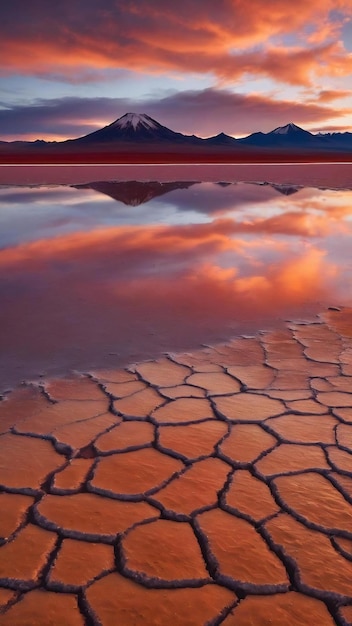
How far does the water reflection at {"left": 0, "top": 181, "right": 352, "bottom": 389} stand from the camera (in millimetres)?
3203

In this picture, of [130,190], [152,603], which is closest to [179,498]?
[152,603]

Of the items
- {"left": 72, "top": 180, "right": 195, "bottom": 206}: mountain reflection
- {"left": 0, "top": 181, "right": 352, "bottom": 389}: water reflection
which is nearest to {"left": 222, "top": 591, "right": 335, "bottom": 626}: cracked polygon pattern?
{"left": 0, "top": 181, "right": 352, "bottom": 389}: water reflection

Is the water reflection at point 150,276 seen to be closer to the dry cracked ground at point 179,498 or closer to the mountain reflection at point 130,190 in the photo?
the dry cracked ground at point 179,498

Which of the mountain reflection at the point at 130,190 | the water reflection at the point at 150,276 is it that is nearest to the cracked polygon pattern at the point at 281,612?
the water reflection at the point at 150,276

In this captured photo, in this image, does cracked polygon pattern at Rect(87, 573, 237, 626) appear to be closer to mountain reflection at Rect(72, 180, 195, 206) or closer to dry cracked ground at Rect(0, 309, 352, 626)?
dry cracked ground at Rect(0, 309, 352, 626)

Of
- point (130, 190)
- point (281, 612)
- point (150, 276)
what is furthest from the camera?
point (130, 190)

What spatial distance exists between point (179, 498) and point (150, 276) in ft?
10.5

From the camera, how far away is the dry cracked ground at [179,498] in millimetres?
1394

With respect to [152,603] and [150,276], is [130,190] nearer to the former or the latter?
[150,276]

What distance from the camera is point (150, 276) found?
15.8ft

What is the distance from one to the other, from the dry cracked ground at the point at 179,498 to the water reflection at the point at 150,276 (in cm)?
51

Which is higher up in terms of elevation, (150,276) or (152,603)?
(150,276)

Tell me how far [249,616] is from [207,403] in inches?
42.9

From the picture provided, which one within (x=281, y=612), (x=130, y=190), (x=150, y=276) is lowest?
(x=281, y=612)
